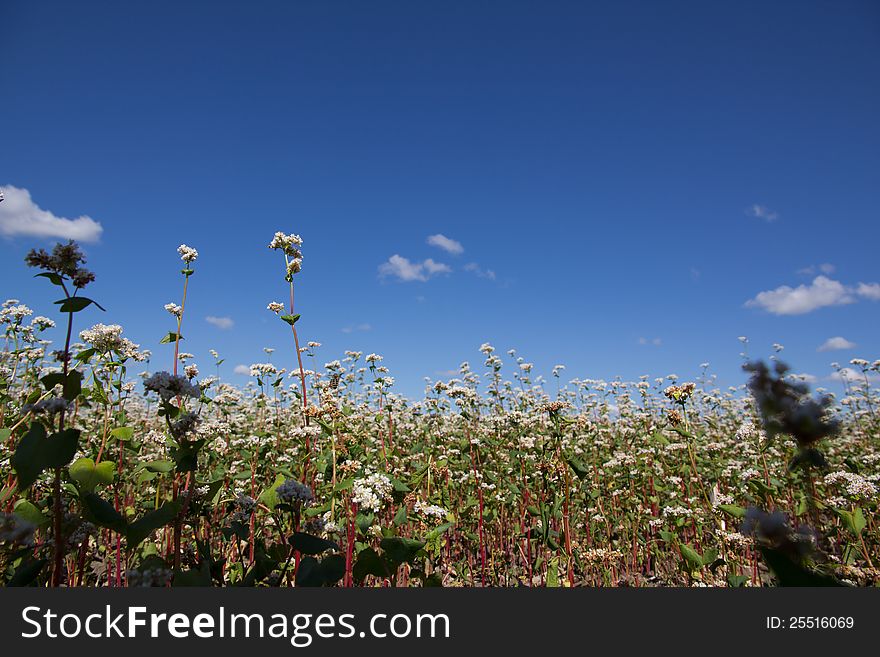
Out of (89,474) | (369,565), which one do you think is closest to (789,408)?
(369,565)

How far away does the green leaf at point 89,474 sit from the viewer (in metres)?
2.14

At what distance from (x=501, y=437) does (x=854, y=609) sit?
210 inches

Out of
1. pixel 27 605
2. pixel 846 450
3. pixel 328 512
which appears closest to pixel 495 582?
pixel 328 512

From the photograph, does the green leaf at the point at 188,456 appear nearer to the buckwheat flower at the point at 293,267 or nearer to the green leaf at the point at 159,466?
the green leaf at the point at 159,466

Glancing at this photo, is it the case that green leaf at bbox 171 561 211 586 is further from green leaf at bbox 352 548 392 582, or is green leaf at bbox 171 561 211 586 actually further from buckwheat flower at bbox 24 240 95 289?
buckwheat flower at bbox 24 240 95 289

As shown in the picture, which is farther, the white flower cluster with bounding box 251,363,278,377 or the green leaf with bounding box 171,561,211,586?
the white flower cluster with bounding box 251,363,278,377

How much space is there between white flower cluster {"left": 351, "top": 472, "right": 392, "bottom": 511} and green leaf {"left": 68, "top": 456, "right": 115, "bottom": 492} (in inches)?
49.4

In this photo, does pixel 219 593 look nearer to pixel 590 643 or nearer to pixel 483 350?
pixel 590 643

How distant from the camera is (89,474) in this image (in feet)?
7.09

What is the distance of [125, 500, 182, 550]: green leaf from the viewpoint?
75.2 inches

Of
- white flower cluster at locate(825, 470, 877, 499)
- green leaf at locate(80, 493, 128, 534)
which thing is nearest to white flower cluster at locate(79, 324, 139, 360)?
green leaf at locate(80, 493, 128, 534)

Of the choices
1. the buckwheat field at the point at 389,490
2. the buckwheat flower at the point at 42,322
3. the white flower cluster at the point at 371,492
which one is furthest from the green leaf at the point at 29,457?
the buckwheat flower at the point at 42,322

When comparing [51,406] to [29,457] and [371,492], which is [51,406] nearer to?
[29,457]

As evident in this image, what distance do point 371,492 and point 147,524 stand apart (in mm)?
1213
